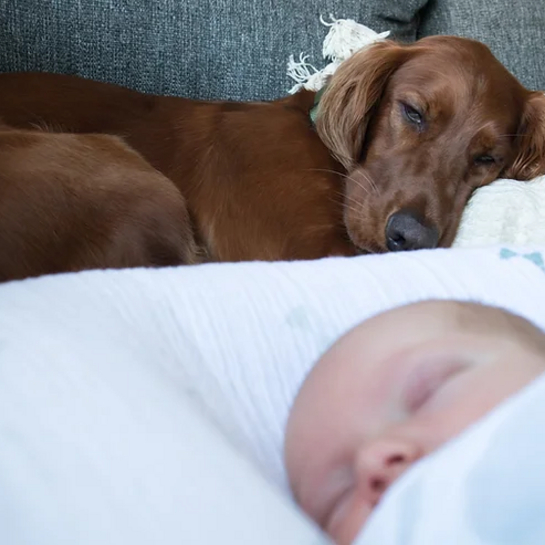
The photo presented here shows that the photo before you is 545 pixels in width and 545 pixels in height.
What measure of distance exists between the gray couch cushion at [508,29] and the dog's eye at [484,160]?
66 cm

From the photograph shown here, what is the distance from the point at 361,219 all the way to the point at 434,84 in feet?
1.12

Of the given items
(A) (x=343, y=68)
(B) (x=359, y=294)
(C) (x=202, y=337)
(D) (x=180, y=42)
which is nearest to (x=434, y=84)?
(A) (x=343, y=68)

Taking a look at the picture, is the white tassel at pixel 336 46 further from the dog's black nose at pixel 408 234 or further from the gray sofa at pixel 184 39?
the dog's black nose at pixel 408 234

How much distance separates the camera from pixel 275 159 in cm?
159

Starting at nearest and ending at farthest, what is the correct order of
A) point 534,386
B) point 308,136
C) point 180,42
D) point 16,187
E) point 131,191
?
point 534,386, point 16,187, point 131,191, point 308,136, point 180,42

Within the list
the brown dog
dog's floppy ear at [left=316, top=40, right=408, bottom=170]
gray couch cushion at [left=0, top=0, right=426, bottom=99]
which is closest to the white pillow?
the brown dog

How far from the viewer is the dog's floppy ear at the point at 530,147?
170 cm

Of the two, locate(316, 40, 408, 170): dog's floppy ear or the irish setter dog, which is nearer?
the irish setter dog

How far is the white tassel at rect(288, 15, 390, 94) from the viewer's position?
1948mm

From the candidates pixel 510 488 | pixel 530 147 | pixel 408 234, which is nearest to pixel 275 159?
pixel 408 234

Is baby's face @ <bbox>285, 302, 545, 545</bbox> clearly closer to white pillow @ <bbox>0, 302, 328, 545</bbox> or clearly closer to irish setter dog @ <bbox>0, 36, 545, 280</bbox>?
white pillow @ <bbox>0, 302, 328, 545</bbox>

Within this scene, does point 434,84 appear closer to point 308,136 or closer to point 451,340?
point 308,136

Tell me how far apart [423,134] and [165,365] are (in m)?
1.01

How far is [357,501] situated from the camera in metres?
0.61
